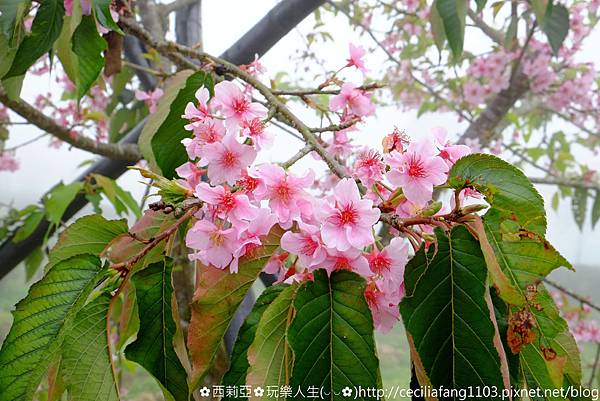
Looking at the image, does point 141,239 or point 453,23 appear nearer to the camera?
point 141,239

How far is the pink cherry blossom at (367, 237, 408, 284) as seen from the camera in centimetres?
31

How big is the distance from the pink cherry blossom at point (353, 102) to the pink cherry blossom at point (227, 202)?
0.74ft

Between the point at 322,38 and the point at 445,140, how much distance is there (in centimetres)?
147

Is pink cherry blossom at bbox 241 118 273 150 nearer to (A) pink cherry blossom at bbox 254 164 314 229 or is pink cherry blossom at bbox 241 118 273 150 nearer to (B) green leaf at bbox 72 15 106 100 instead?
(A) pink cherry blossom at bbox 254 164 314 229

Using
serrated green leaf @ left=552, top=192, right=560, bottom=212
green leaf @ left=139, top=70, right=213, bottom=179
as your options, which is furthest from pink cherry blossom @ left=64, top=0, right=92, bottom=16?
serrated green leaf @ left=552, top=192, right=560, bottom=212

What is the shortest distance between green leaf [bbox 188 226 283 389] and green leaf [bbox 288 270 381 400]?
0.04 meters

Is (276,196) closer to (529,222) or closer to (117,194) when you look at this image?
(529,222)

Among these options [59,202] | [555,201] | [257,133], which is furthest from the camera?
[555,201]

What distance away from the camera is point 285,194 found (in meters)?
0.31

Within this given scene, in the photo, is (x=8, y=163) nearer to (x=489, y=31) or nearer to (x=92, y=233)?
(x=489, y=31)

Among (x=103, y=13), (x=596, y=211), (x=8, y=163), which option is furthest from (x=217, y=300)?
(x=8, y=163)

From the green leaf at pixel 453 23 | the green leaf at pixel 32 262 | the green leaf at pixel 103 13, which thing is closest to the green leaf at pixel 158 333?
the green leaf at pixel 103 13

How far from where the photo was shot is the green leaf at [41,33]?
17.3 inches

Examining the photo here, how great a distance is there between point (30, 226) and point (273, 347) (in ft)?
3.26
